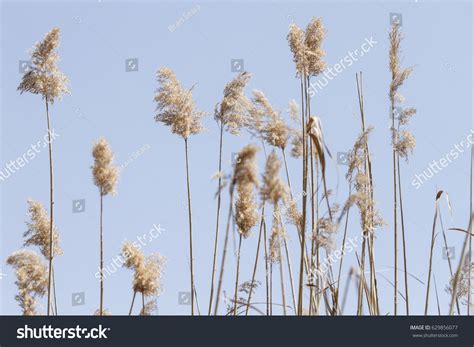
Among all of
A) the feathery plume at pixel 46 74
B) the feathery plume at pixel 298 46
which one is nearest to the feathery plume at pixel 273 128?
the feathery plume at pixel 298 46

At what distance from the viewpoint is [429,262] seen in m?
4.89

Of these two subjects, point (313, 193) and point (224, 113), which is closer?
point (313, 193)

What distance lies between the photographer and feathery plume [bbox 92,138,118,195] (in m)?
5.04

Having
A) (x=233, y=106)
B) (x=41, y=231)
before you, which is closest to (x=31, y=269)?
Result: (x=41, y=231)

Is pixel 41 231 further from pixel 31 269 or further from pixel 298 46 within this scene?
pixel 298 46

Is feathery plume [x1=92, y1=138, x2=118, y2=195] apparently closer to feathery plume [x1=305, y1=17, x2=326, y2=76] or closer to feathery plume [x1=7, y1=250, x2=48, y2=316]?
feathery plume [x1=7, y1=250, x2=48, y2=316]

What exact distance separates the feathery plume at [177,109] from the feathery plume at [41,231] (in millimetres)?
1117

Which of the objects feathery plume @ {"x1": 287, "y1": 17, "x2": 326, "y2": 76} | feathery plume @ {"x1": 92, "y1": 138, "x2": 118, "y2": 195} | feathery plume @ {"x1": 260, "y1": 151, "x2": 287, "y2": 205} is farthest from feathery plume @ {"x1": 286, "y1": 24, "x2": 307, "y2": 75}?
feathery plume @ {"x1": 260, "y1": 151, "x2": 287, "y2": 205}

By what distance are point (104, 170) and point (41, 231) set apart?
0.76 meters
